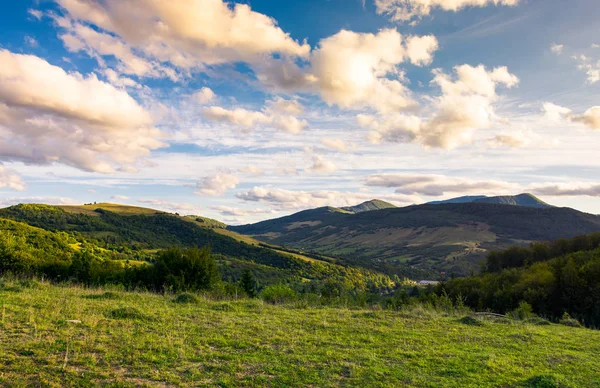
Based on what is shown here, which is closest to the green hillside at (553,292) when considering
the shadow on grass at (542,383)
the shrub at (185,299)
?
the shadow on grass at (542,383)

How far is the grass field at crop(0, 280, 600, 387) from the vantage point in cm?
859

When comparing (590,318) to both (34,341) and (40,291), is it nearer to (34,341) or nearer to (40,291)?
(34,341)

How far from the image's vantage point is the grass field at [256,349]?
8.59 m

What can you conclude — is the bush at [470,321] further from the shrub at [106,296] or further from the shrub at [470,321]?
the shrub at [106,296]

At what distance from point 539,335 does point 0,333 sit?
23078 millimetres

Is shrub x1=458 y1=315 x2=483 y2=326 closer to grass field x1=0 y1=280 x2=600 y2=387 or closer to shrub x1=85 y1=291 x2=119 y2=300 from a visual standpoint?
grass field x1=0 y1=280 x2=600 y2=387

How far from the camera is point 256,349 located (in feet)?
37.1

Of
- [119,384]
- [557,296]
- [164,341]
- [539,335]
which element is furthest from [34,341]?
[557,296]

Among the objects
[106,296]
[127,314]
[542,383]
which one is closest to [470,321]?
[542,383]

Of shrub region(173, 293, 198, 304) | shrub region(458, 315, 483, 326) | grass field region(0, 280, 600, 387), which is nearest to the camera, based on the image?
grass field region(0, 280, 600, 387)

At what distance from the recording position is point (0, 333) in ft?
34.2

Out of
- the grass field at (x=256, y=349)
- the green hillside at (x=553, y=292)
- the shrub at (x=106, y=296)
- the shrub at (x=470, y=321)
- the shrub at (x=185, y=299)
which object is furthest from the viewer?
the green hillside at (x=553, y=292)


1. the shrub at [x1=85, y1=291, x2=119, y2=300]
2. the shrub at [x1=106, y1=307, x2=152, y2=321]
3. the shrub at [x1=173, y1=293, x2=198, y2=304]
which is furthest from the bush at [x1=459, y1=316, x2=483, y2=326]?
the shrub at [x1=85, y1=291, x2=119, y2=300]

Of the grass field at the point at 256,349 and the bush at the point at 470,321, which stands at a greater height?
the grass field at the point at 256,349
